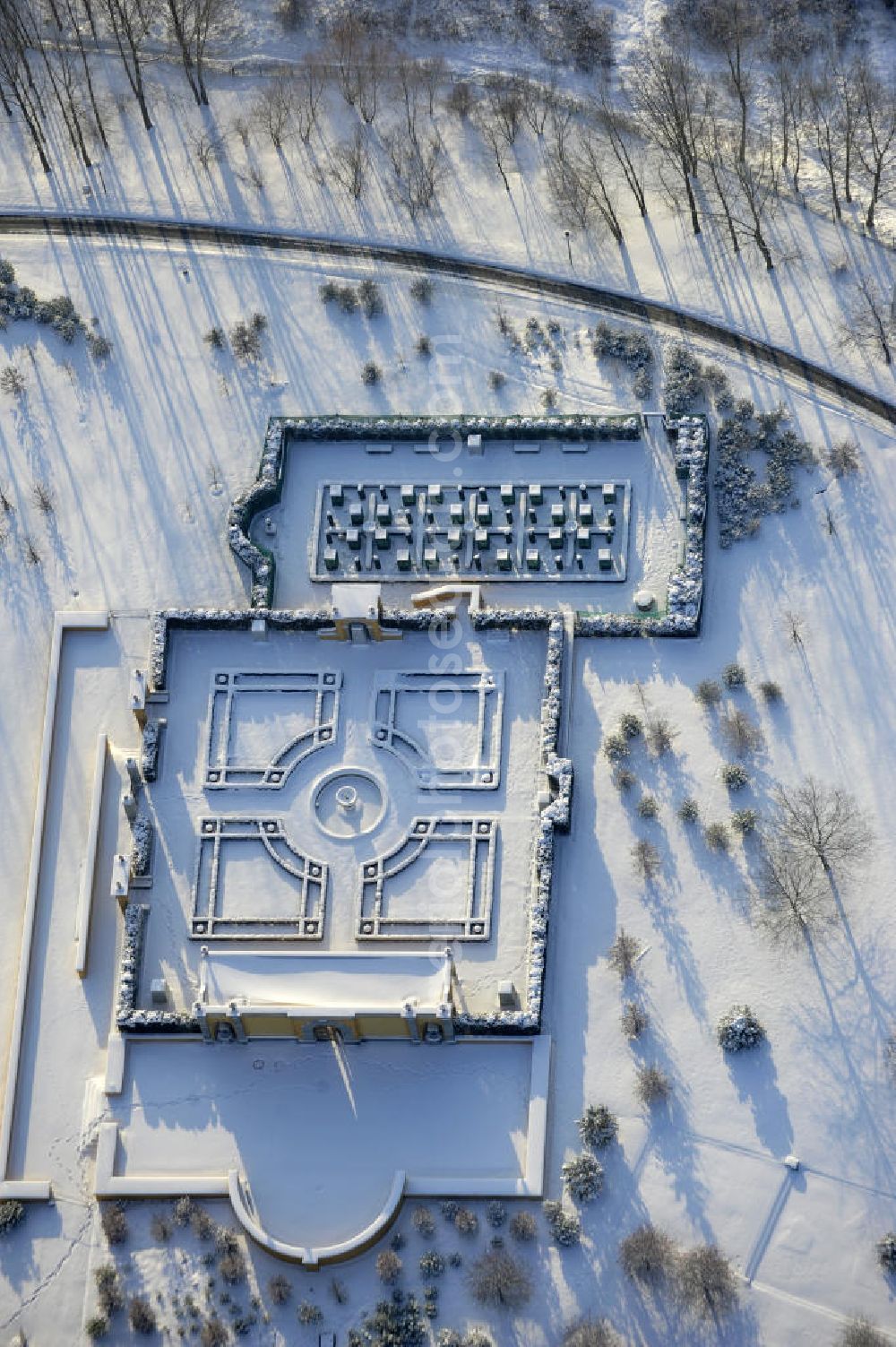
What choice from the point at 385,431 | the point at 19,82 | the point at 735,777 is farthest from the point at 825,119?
the point at 19,82

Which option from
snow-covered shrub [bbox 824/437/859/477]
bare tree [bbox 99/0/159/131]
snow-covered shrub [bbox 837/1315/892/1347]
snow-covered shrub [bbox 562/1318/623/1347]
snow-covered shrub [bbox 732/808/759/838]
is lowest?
snow-covered shrub [bbox 562/1318/623/1347]

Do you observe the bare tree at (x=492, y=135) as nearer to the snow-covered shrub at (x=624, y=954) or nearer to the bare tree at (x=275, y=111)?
the bare tree at (x=275, y=111)

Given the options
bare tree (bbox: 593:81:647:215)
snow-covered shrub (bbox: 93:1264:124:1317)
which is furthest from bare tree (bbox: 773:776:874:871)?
bare tree (bbox: 593:81:647:215)

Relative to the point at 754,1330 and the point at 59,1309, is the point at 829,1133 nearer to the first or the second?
the point at 754,1330

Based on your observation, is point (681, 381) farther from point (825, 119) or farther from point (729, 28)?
point (729, 28)

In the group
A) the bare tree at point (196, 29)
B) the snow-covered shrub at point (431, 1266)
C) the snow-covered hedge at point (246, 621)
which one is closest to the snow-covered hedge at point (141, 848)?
the snow-covered hedge at point (246, 621)

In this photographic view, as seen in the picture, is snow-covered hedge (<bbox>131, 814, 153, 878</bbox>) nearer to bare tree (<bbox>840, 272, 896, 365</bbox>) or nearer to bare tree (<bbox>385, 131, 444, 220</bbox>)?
bare tree (<bbox>385, 131, 444, 220</bbox>)
